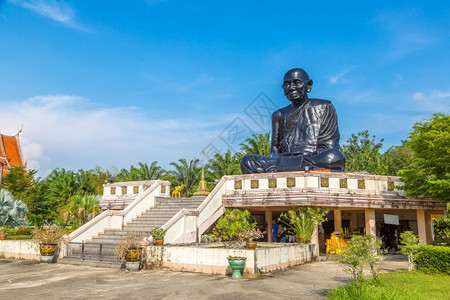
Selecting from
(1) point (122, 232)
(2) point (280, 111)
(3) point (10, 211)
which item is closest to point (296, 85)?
(2) point (280, 111)

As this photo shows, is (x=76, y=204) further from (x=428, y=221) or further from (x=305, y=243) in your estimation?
(x=428, y=221)

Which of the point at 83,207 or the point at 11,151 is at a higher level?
the point at 11,151

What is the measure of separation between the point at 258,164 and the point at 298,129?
320 cm

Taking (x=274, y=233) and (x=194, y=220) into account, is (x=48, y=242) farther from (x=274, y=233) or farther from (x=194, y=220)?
(x=274, y=233)

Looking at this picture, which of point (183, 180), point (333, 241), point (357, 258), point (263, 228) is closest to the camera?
point (357, 258)

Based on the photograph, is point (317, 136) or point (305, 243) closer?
point (305, 243)

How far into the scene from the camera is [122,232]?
15102 mm

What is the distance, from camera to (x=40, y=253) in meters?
13.4

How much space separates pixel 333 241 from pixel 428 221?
15.0 ft

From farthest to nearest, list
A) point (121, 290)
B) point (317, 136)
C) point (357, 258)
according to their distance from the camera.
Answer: point (317, 136) < point (121, 290) < point (357, 258)

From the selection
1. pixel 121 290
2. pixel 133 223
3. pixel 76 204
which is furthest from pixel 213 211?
pixel 76 204

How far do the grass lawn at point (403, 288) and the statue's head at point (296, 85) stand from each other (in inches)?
443

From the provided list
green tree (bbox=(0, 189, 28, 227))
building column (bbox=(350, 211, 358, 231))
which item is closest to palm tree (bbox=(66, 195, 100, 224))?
green tree (bbox=(0, 189, 28, 227))

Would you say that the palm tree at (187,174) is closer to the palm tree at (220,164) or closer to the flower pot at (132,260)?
the palm tree at (220,164)
